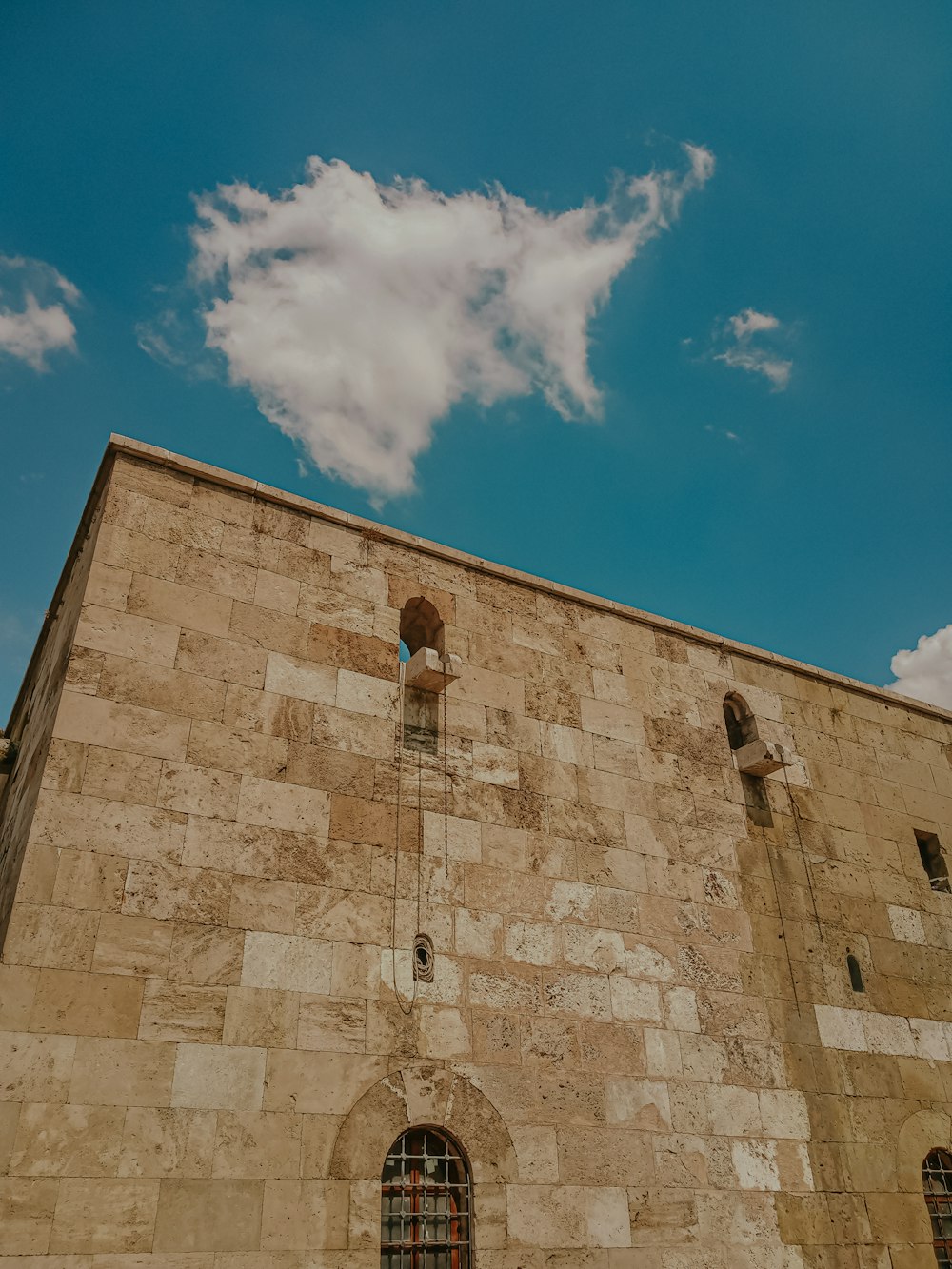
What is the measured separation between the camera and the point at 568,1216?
6324mm

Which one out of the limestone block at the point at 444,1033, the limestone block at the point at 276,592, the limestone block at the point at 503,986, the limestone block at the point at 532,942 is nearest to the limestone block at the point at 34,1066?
the limestone block at the point at 444,1033

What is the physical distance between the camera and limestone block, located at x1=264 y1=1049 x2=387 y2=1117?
18.8ft

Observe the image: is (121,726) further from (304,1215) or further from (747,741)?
(747,741)

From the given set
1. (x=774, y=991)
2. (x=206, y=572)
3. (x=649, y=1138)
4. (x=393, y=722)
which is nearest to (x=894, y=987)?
(x=774, y=991)

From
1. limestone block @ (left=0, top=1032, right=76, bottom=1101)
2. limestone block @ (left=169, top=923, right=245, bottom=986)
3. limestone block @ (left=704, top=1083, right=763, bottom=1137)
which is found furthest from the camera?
limestone block @ (left=704, top=1083, right=763, bottom=1137)

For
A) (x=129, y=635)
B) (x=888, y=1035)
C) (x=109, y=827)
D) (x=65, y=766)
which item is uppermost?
(x=129, y=635)

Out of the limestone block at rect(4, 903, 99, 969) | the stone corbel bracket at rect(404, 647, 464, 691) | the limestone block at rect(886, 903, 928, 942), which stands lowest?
the limestone block at rect(4, 903, 99, 969)

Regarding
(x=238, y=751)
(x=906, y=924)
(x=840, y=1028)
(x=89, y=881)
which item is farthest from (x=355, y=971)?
(x=906, y=924)

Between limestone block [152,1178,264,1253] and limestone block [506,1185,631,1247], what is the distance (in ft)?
5.36

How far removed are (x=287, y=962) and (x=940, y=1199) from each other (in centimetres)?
577

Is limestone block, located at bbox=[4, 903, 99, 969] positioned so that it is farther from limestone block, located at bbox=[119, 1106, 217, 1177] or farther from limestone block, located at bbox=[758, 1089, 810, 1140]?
limestone block, located at bbox=[758, 1089, 810, 1140]

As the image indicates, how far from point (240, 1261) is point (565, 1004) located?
8.48 feet

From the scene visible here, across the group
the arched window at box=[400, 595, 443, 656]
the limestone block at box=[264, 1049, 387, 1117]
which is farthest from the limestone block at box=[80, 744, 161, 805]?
the arched window at box=[400, 595, 443, 656]

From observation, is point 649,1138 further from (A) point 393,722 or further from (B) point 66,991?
(B) point 66,991
